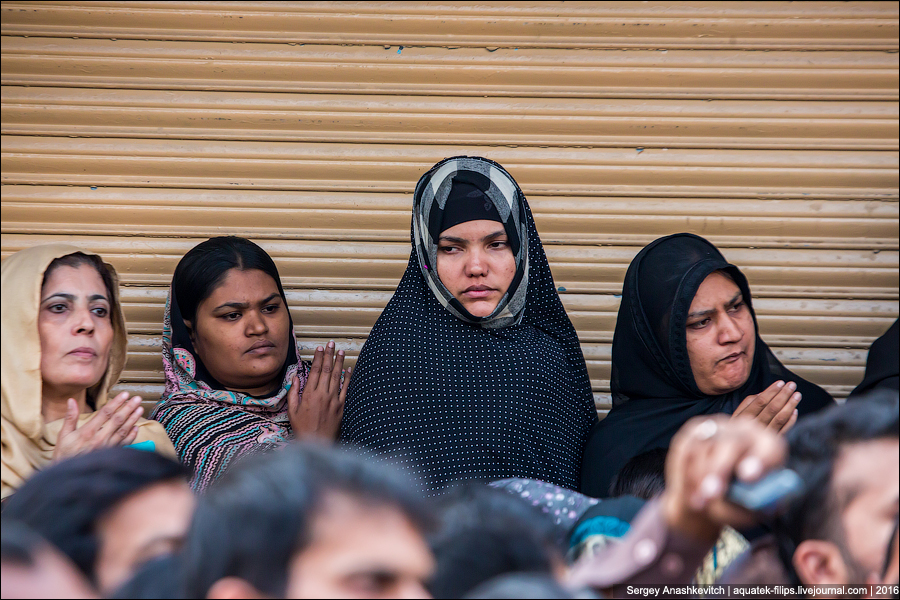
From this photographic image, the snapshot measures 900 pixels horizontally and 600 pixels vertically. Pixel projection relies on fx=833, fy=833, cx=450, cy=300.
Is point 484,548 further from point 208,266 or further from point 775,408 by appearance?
point 208,266

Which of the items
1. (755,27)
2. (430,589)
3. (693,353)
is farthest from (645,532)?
(755,27)

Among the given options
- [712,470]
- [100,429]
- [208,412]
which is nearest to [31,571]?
[712,470]

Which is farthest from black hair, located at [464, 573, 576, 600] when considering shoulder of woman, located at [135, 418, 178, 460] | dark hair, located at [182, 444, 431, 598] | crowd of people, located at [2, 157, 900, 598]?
shoulder of woman, located at [135, 418, 178, 460]

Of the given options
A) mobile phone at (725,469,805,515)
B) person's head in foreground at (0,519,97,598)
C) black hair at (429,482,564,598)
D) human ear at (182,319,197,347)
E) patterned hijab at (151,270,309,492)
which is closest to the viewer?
mobile phone at (725,469,805,515)

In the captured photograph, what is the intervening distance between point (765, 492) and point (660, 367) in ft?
6.95

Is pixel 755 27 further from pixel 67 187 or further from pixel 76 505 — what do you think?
pixel 76 505

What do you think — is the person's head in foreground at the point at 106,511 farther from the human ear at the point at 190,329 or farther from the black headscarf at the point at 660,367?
the human ear at the point at 190,329

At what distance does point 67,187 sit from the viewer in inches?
Answer: 141

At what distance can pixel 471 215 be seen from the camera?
3.12 m

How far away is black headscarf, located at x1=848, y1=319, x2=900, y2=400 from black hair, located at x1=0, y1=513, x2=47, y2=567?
279cm

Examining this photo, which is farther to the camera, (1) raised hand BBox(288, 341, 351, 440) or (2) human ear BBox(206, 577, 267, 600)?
(1) raised hand BBox(288, 341, 351, 440)

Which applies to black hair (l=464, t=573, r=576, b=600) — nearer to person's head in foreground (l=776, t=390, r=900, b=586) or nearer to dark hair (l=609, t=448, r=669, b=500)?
person's head in foreground (l=776, t=390, r=900, b=586)

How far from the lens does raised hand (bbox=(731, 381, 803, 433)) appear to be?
2.78 metres

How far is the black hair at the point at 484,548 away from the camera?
51.6 inches
